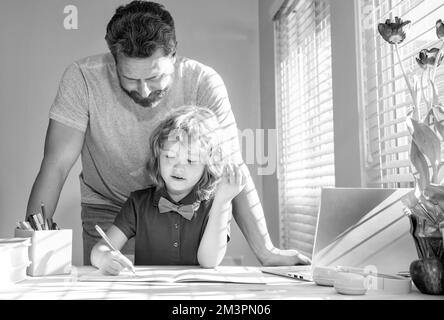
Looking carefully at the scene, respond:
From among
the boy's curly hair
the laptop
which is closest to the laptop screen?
the laptop

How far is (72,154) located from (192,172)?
36 cm

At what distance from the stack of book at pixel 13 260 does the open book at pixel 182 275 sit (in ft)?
0.30

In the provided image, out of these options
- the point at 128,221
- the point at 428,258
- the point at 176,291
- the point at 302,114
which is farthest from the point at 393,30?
Answer: the point at 302,114

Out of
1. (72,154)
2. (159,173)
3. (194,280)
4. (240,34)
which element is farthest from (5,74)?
(194,280)

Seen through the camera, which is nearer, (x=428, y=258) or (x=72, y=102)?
(x=428, y=258)

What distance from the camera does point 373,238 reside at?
0.78 metres

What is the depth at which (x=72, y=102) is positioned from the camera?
4.25 feet

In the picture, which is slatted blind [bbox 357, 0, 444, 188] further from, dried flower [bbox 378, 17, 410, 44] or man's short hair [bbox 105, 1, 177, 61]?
man's short hair [bbox 105, 1, 177, 61]

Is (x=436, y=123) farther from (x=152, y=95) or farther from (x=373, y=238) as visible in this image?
(x=152, y=95)

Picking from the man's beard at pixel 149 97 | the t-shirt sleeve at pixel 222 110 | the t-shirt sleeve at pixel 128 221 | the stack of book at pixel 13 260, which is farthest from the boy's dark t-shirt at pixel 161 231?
the stack of book at pixel 13 260

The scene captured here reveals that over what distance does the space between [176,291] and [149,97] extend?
706 mm

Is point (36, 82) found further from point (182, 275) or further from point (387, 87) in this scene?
point (182, 275)

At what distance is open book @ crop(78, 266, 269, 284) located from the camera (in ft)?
2.46

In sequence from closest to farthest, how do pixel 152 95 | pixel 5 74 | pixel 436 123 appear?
pixel 436 123 → pixel 152 95 → pixel 5 74
